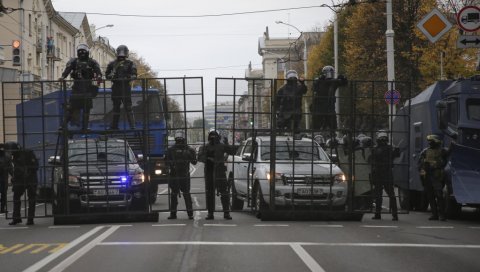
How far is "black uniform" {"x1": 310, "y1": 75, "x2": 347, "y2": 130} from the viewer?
15.5 meters

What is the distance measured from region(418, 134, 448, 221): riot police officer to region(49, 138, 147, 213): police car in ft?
Result: 20.6

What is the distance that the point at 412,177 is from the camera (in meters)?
18.7

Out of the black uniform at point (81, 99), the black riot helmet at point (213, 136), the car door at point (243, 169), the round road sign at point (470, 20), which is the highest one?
the round road sign at point (470, 20)

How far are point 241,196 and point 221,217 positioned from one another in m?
0.70

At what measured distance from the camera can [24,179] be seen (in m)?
15.0

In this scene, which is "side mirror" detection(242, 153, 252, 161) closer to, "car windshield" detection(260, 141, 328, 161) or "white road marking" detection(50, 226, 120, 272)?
"car windshield" detection(260, 141, 328, 161)

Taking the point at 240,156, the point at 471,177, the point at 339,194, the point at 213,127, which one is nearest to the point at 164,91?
the point at 213,127

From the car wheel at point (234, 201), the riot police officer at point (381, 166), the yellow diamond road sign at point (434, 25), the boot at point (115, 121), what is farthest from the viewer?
the yellow diamond road sign at point (434, 25)

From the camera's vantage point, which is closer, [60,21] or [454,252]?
[454,252]

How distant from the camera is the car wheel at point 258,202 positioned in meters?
15.2

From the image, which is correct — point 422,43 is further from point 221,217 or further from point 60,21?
point 60,21

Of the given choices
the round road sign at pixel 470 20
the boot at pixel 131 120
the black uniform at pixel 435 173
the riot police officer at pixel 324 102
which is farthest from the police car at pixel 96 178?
the round road sign at pixel 470 20

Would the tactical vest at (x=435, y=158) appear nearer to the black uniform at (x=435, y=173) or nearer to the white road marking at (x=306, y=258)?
the black uniform at (x=435, y=173)

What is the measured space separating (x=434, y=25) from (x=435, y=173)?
6951mm
